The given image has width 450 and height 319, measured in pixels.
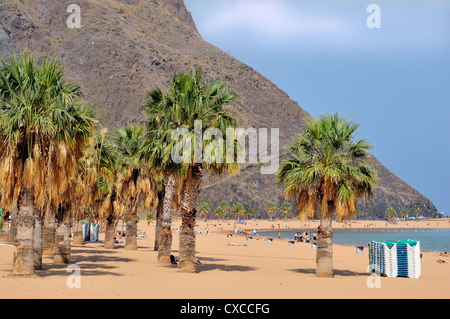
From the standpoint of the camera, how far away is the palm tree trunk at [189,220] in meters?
20.2

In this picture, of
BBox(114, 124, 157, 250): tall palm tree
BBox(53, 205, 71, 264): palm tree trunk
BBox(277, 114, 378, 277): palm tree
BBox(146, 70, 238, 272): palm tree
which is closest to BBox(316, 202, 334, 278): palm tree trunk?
BBox(277, 114, 378, 277): palm tree

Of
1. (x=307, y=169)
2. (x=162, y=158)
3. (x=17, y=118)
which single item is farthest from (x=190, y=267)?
(x=17, y=118)

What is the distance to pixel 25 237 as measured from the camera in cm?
1578

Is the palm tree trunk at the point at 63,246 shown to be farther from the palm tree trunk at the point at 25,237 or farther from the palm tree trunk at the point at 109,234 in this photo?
the palm tree trunk at the point at 109,234

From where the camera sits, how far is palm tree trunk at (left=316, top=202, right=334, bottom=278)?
19.7 meters

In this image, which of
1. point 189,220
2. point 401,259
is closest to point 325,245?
point 401,259

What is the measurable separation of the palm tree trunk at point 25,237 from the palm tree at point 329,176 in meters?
9.81

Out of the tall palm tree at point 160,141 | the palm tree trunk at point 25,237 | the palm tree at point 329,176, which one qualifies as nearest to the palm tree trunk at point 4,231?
the tall palm tree at point 160,141

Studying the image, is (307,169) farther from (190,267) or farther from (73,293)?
(73,293)

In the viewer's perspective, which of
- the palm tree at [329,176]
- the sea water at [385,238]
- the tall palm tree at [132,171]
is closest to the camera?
the palm tree at [329,176]

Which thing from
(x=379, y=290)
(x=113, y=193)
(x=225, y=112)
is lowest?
(x=379, y=290)

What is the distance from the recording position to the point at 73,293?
43.2ft

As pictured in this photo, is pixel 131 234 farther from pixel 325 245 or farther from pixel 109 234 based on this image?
pixel 325 245
